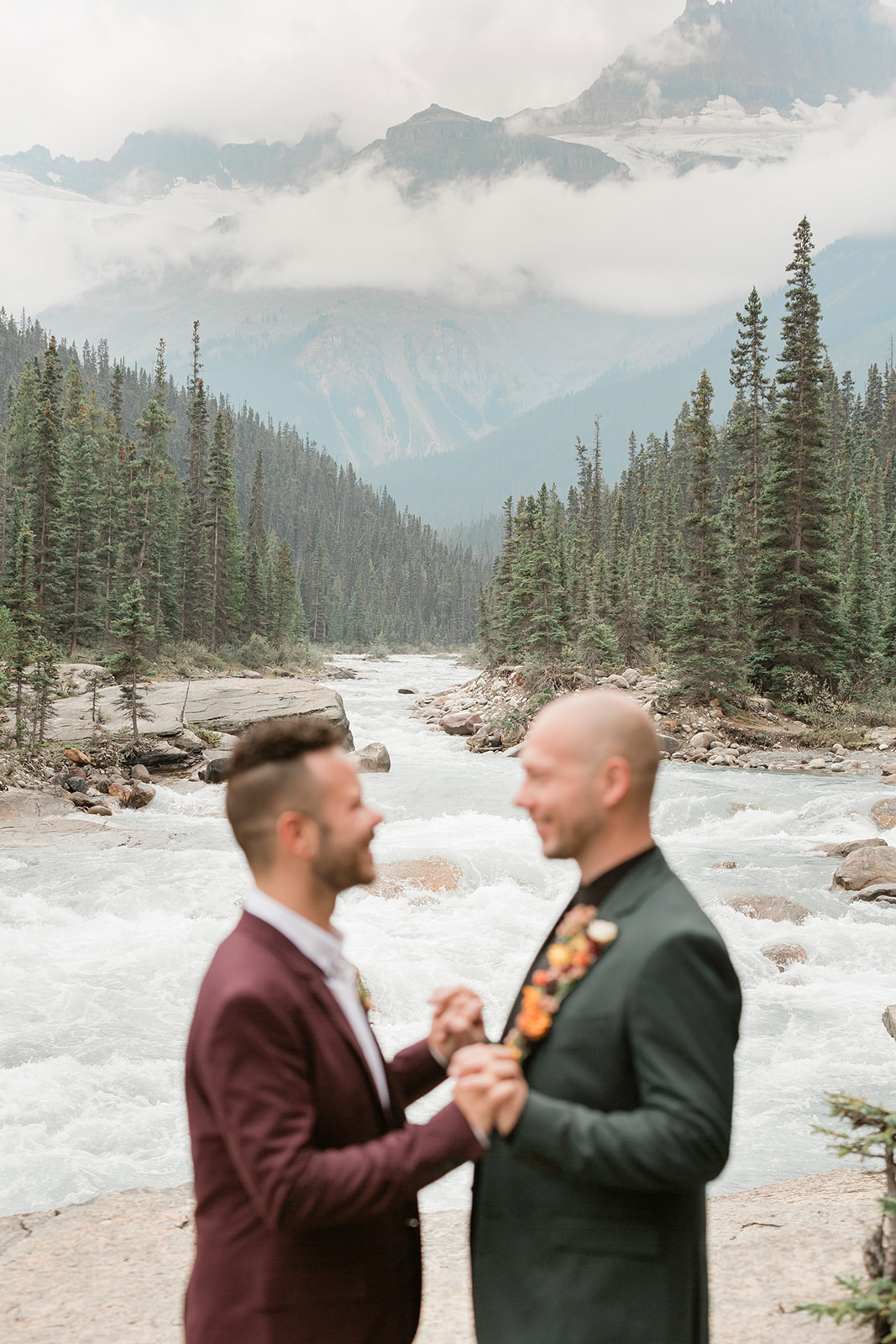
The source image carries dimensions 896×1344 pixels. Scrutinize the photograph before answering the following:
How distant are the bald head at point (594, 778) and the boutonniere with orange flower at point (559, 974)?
0.12 metres

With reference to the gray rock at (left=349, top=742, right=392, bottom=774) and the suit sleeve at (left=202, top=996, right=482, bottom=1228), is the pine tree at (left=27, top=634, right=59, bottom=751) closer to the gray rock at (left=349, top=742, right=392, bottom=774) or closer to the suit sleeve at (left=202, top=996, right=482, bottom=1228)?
the gray rock at (left=349, top=742, right=392, bottom=774)

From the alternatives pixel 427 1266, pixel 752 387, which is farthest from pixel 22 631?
pixel 752 387

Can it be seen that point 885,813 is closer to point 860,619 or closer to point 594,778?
point 594,778

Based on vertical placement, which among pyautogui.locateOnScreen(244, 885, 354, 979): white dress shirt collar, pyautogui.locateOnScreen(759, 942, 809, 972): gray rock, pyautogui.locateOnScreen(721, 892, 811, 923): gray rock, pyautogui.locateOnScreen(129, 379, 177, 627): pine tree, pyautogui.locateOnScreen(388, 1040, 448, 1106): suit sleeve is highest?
pyautogui.locateOnScreen(129, 379, 177, 627): pine tree

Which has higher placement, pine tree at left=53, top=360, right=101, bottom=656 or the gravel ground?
pine tree at left=53, top=360, right=101, bottom=656

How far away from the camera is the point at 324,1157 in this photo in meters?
1.68

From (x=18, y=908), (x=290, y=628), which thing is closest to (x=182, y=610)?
(x=290, y=628)

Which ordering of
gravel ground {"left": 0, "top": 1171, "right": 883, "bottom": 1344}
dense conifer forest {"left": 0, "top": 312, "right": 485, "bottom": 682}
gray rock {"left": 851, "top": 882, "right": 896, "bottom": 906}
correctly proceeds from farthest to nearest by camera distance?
dense conifer forest {"left": 0, "top": 312, "right": 485, "bottom": 682} → gray rock {"left": 851, "top": 882, "right": 896, "bottom": 906} → gravel ground {"left": 0, "top": 1171, "right": 883, "bottom": 1344}

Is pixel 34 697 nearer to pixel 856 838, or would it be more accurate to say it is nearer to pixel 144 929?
pixel 144 929

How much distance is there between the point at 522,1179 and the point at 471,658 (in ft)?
257

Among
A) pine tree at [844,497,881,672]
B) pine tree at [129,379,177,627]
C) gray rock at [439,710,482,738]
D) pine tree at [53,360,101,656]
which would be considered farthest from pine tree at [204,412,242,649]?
pine tree at [844,497,881,672]

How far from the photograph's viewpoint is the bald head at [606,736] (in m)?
1.84

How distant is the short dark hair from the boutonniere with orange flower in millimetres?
581

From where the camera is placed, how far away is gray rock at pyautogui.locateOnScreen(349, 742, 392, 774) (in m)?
23.6
